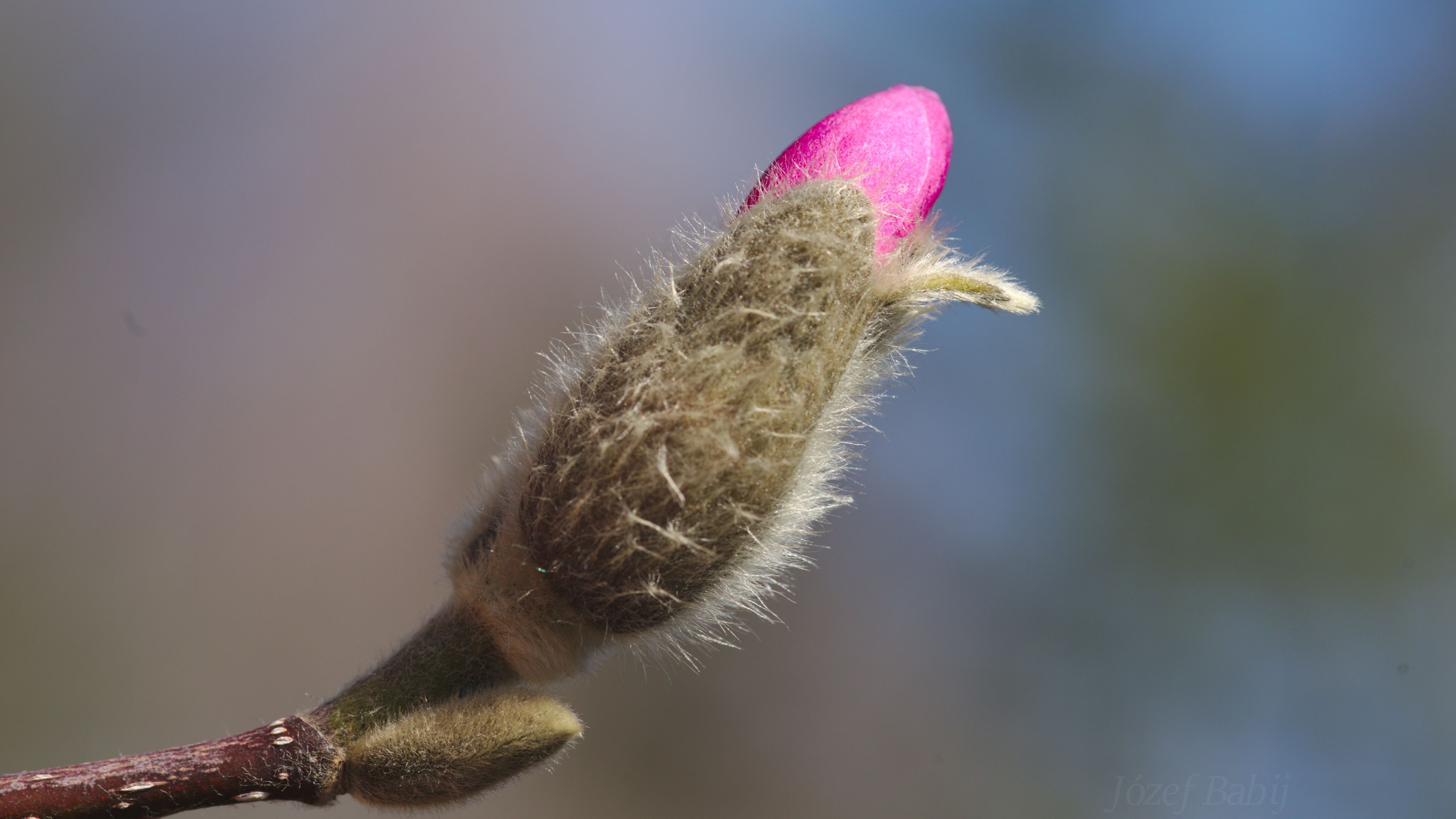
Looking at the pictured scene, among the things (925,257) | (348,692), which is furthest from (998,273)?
(348,692)

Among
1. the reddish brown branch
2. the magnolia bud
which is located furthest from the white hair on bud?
the reddish brown branch

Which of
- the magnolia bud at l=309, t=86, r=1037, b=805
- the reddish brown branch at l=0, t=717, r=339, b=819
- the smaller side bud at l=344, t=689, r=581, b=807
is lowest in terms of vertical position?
the reddish brown branch at l=0, t=717, r=339, b=819

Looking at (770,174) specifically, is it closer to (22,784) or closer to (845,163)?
(845,163)

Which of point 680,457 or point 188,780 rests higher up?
point 680,457

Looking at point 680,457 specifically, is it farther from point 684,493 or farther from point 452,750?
point 452,750

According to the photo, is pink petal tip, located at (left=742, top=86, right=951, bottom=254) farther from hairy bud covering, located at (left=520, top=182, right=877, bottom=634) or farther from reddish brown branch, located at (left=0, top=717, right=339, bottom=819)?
reddish brown branch, located at (left=0, top=717, right=339, bottom=819)

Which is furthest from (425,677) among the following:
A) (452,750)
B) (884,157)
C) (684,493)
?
Result: (884,157)
